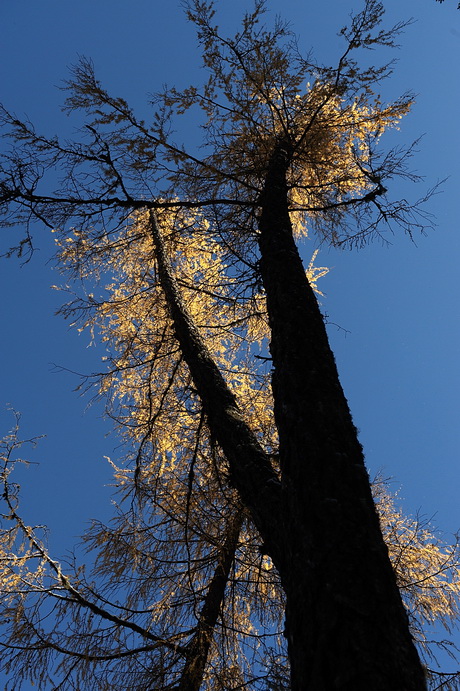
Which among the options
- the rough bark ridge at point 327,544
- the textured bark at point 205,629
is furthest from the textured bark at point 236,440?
the textured bark at point 205,629

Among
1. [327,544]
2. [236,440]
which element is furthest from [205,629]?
[327,544]

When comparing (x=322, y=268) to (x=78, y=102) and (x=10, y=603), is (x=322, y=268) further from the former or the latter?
(x=10, y=603)

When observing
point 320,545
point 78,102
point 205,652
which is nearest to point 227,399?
point 205,652

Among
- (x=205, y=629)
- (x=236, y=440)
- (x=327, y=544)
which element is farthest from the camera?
(x=205, y=629)

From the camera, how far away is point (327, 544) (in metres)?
2.02

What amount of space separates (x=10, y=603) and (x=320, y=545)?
280cm

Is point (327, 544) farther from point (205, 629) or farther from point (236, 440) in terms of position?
point (205, 629)

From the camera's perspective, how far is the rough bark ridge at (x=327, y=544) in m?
1.69

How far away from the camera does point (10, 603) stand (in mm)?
3736

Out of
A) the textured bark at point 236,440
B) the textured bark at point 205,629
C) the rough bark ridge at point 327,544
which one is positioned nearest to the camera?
the rough bark ridge at point 327,544

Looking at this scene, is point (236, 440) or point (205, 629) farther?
point (205, 629)

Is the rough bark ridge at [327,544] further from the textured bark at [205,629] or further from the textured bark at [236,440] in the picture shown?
the textured bark at [205,629]

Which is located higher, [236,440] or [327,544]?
[236,440]

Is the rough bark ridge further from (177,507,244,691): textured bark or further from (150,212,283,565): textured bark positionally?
(177,507,244,691): textured bark
